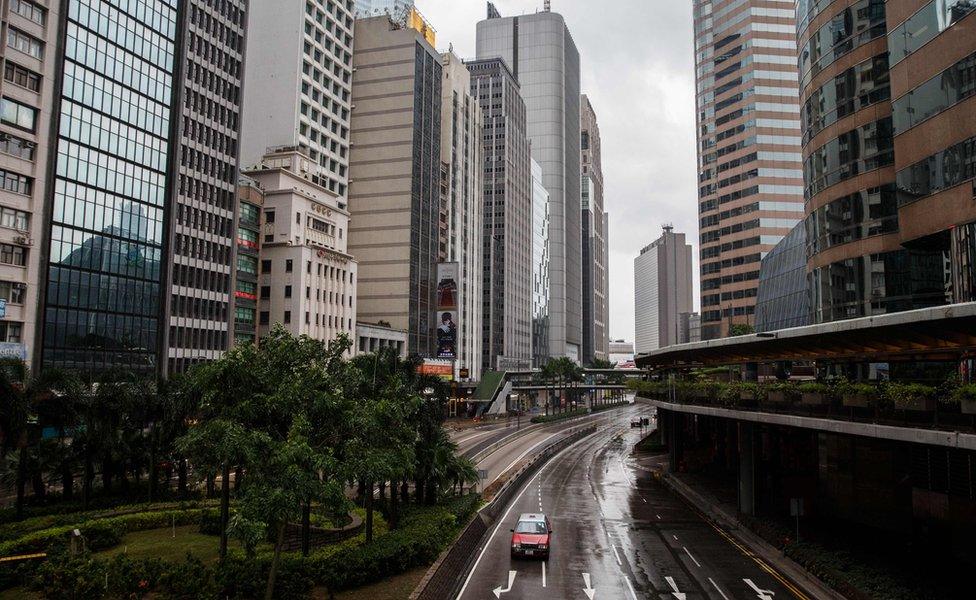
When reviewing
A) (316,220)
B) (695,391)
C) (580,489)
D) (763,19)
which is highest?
(763,19)

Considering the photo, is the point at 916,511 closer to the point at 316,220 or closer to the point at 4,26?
the point at 4,26

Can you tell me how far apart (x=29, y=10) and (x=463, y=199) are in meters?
105

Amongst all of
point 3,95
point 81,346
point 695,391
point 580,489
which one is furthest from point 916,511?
point 3,95

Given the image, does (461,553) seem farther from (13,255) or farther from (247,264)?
(247,264)

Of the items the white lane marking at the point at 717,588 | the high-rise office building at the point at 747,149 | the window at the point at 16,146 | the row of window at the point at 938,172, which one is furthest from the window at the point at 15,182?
the high-rise office building at the point at 747,149

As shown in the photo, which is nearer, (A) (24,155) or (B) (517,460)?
(A) (24,155)

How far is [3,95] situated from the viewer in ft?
214

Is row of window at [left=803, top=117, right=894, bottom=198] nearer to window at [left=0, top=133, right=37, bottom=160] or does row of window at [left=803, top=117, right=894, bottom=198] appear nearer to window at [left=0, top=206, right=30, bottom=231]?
window at [left=0, top=133, right=37, bottom=160]

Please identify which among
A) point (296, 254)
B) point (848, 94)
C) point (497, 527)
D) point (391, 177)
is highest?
point (391, 177)

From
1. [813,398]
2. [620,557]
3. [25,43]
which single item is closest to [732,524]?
[620,557]

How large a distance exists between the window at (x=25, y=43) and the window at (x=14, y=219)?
1568cm

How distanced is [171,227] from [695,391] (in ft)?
225

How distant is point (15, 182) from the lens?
67438mm

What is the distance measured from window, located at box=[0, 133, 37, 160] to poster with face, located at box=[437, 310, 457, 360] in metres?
76.7
